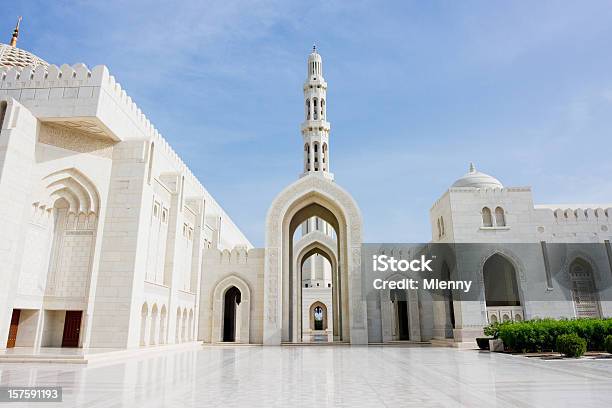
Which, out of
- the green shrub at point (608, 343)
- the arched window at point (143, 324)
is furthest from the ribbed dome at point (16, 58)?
the green shrub at point (608, 343)

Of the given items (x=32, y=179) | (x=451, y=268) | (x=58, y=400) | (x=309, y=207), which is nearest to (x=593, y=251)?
(x=451, y=268)

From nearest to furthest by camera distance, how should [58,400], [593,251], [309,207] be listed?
[58,400] < [593,251] < [309,207]

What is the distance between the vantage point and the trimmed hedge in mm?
13250

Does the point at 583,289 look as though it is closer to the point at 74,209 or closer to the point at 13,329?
the point at 74,209

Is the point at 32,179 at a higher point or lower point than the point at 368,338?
higher

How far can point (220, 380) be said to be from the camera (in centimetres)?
771

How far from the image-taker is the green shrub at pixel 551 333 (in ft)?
43.5

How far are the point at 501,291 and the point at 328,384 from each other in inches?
683

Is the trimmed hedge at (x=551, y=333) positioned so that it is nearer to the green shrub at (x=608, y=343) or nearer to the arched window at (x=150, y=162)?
the green shrub at (x=608, y=343)

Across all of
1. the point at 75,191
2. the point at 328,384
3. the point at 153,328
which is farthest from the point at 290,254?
the point at 328,384

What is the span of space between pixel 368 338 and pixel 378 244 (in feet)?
15.8

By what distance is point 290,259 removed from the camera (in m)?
24.0

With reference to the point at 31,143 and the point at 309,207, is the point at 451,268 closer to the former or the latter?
the point at 309,207

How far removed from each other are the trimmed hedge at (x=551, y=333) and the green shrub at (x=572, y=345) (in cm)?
104
